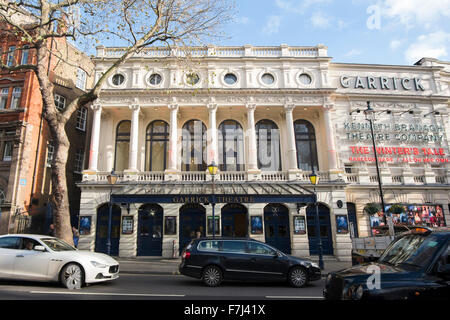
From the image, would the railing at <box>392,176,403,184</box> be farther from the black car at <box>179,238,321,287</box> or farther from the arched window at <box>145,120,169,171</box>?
the arched window at <box>145,120,169,171</box>

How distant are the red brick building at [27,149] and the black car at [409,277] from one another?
794 inches

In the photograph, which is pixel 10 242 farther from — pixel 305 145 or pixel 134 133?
pixel 305 145

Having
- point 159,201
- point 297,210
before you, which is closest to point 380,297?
point 159,201

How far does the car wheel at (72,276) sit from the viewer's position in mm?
7379

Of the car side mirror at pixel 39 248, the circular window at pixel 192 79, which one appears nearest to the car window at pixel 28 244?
the car side mirror at pixel 39 248

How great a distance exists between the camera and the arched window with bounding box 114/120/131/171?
22.5 m

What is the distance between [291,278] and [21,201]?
20.0 metres

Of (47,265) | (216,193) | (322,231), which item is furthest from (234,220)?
(47,265)

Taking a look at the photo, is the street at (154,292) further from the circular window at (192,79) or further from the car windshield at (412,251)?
the circular window at (192,79)

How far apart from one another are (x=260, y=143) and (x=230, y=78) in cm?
614

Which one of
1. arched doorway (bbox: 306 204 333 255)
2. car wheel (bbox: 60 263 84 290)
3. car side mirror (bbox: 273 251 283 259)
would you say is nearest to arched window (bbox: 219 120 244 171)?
arched doorway (bbox: 306 204 333 255)

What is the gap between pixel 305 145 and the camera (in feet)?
75.3

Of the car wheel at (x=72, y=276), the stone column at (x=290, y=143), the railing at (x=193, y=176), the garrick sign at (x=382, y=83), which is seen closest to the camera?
the car wheel at (x=72, y=276)

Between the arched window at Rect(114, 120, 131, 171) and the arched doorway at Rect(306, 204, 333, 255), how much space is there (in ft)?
51.4
